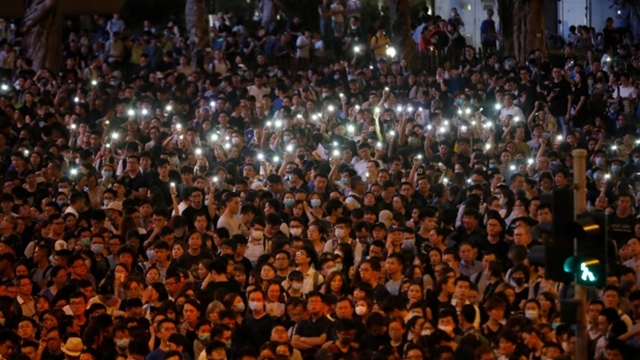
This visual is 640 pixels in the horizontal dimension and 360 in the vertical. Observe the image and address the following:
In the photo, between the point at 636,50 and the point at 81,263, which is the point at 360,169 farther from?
the point at 636,50

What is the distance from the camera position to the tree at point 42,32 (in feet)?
92.9

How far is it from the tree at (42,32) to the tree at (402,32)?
24.5 ft

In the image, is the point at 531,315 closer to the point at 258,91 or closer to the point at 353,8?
the point at 258,91

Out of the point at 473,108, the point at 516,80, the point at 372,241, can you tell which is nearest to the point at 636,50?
the point at 516,80

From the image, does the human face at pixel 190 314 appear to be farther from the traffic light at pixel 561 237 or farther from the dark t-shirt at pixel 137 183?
the dark t-shirt at pixel 137 183

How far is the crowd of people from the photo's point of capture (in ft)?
38.7

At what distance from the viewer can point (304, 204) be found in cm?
1616

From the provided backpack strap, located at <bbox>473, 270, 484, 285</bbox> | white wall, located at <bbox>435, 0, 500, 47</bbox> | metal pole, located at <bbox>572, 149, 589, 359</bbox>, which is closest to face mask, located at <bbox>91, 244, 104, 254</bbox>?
backpack strap, located at <bbox>473, 270, 484, 285</bbox>

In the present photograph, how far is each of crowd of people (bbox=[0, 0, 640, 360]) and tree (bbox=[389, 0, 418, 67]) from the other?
3.55 feet

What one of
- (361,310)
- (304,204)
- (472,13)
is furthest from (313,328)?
(472,13)

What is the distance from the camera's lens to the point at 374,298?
40.9ft

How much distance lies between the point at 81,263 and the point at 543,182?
588 centimetres

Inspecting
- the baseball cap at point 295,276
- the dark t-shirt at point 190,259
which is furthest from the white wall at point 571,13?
the baseball cap at point 295,276

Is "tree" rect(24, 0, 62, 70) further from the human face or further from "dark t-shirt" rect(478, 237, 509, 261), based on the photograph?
the human face
